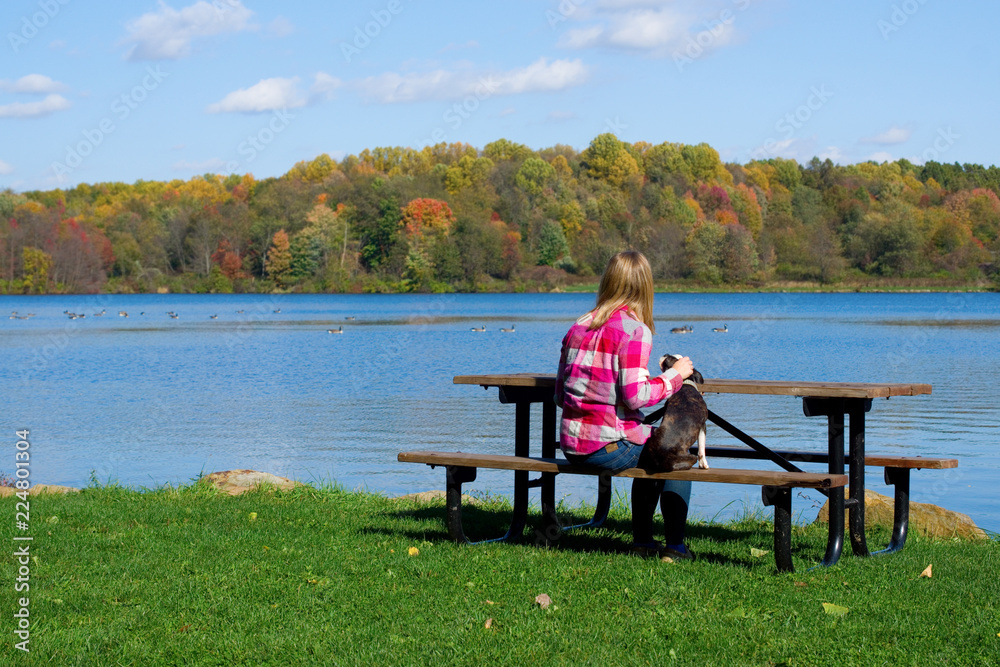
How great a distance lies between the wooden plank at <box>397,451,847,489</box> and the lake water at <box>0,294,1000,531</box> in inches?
148

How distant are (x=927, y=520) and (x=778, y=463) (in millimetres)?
2015

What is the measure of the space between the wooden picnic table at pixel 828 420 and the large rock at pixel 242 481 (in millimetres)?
3150

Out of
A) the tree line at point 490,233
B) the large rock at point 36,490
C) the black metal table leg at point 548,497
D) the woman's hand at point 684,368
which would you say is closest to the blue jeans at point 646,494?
the woman's hand at point 684,368

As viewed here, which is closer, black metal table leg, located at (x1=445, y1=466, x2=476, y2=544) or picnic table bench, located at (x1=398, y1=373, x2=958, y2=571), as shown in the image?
picnic table bench, located at (x1=398, y1=373, x2=958, y2=571)

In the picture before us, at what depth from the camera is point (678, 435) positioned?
5.77 meters

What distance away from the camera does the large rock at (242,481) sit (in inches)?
360

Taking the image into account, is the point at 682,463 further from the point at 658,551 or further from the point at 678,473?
the point at 658,551

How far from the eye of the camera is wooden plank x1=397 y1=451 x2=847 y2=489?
217 inches

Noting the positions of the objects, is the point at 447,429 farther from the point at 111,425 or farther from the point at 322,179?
the point at 322,179

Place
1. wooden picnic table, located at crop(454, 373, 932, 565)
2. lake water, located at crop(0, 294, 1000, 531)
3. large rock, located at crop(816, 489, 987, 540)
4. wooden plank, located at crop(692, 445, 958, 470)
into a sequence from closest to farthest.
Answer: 1. wooden picnic table, located at crop(454, 373, 932, 565)
2. wooden plank, located at crop(692, 445, 958, 470)
3. large rock, located at crop(816, 489, 987, 540)
4. lake water, located at crop(0, 294, 1000, 531)

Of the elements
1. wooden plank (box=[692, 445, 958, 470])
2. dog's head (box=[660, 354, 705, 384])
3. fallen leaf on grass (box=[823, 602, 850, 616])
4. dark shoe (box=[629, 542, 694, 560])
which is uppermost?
dog's head (box=[660, 354, 705, 384])

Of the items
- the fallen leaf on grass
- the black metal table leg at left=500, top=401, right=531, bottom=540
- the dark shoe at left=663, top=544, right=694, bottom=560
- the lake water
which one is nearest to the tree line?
the lake water

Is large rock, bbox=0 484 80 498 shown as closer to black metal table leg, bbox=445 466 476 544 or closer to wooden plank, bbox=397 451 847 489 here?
wooden plank, bbox=397 451 847 489

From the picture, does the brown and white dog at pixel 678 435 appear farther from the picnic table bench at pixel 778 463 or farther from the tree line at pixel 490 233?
the tree line at pixel 490 233
